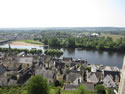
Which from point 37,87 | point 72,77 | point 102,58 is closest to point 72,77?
point 72,77

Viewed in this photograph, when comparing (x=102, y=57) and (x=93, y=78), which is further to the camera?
(x=102, y=57)

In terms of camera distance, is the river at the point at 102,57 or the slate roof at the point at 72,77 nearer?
the slate roof at the point at 72,77

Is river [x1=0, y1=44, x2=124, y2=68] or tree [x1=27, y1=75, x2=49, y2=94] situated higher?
tree [x1=27, y1=75, x2=49, y2=94]

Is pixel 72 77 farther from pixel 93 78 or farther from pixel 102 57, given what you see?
pixel 102 57

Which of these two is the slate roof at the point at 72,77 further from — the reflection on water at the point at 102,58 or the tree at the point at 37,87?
the reflection on water at the point at 102,58

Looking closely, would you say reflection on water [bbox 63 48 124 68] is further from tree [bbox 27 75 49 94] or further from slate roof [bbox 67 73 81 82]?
tree [bbox 27 75 49 94]

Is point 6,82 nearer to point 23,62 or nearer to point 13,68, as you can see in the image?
point 13,68

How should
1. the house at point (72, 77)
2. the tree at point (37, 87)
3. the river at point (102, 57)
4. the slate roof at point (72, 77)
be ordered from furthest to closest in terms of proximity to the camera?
the river at point (102, 57) < the slate roof at point (72, 77) < the house at point (72, 77) < the tree at point (37, 87)

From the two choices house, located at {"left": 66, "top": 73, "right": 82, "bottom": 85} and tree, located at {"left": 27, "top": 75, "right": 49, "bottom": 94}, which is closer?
tree, located at {"left": 27, "top": 75, "right": 49, "bottom": 94}

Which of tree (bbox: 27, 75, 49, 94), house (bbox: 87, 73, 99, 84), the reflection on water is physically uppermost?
tree (bbox: 27, 75, 49, 94)

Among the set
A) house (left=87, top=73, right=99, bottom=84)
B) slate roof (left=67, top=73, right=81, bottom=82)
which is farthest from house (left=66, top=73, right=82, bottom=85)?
house (left=87, top=73, right=99, bottom=84)

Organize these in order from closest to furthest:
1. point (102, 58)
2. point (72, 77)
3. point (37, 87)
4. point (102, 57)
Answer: point (37, 87) < point (72, 77) < point (102, 58) < point (102, 57)

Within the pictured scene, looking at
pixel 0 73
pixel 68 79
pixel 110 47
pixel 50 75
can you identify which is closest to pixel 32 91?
pixel 50 75

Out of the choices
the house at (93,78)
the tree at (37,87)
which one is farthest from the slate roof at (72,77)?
the tree at (37,87)
